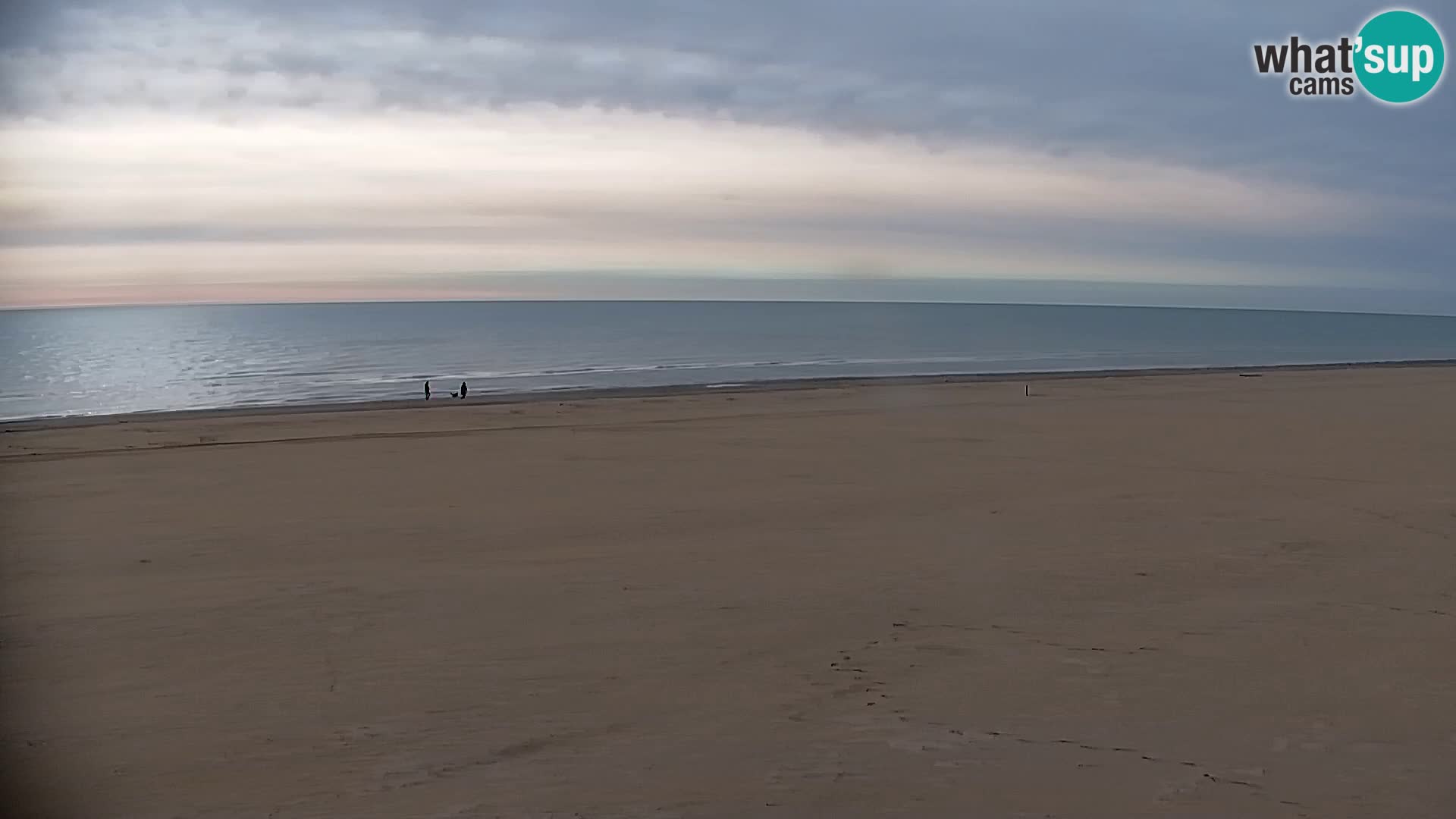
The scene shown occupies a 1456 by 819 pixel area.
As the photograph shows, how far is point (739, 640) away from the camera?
6078 mm

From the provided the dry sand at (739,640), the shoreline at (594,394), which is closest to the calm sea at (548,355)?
the shoreline at (594,394)

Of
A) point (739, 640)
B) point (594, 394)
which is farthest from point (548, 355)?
point (739, 640)

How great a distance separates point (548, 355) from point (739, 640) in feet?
167

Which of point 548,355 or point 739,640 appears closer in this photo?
point 739,640

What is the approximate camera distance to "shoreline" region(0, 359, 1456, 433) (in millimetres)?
22559

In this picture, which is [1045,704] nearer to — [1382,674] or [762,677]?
[762,677]

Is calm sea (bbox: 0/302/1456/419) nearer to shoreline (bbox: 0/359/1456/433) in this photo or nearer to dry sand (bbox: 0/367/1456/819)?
shoreline (bbox: 0/359/1456/433)

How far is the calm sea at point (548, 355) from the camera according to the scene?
115 feet

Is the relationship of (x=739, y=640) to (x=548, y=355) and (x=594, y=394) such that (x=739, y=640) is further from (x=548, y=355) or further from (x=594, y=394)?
(x=548, y=355)

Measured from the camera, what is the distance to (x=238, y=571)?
7.82 metres

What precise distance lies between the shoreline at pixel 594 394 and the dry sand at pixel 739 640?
1018 cm

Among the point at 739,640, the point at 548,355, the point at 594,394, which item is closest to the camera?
the point at 739,640

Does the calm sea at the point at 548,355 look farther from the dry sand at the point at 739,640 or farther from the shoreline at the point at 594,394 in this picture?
the dry sand at the point at 739,640

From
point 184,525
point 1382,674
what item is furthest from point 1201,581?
point 184,525
